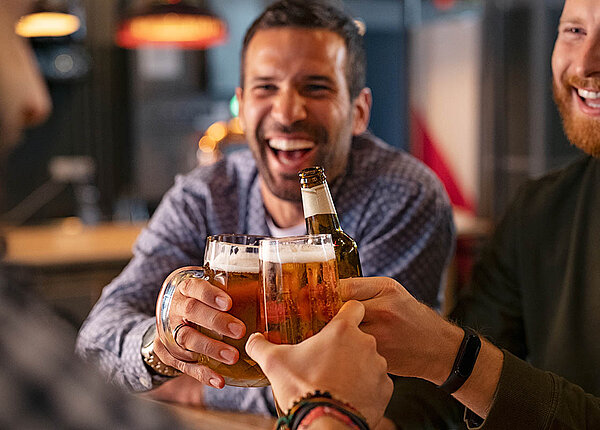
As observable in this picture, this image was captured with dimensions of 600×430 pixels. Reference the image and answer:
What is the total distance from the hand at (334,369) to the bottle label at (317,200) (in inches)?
9.5

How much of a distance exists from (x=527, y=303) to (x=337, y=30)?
2.21 ft

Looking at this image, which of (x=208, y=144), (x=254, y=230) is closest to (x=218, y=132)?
(x=208, y=144)

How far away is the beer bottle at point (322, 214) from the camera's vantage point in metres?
1.04

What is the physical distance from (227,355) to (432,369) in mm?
283

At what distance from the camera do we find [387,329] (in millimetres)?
960

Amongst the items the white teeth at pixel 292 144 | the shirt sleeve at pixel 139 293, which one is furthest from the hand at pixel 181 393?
the white teeth at pixel 292 144

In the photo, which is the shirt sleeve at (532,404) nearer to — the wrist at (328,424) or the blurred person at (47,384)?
the wrist at (328,424)

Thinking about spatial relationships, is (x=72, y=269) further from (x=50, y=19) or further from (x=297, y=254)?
(x=297, y=254)

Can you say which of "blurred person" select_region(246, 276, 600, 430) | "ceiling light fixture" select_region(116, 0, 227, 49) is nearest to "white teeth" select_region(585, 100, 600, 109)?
"blurred person" select_region(246, 276, 600, 430)

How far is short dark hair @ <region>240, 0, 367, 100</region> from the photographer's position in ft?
5.18

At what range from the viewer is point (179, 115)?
17.1 ft

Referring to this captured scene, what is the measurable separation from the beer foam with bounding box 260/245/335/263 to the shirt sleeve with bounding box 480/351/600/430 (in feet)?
1.26

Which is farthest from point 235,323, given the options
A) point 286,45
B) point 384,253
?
point 286,45

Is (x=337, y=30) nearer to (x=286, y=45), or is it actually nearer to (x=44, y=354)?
(x=286, y=45)
